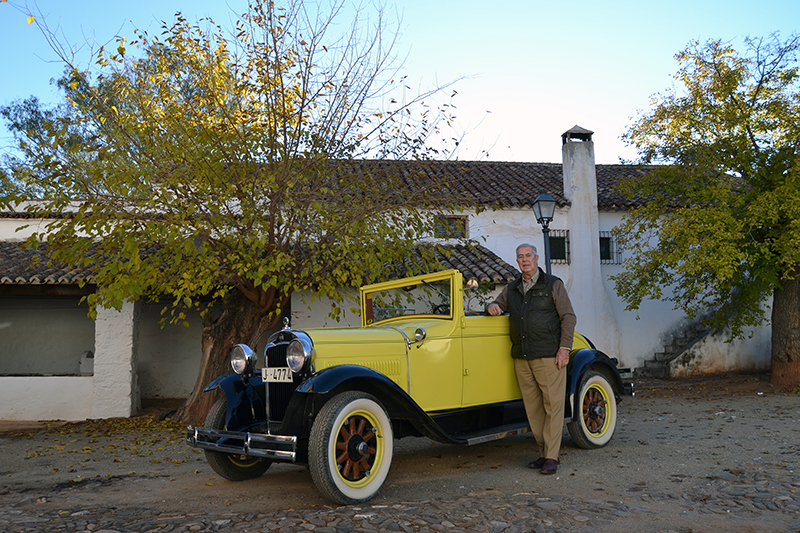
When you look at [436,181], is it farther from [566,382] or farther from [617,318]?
[617,318]

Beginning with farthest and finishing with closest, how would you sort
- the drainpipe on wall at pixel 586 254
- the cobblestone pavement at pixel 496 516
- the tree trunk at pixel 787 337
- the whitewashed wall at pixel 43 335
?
the drainpipe on wall at pixel 586 254
the whitewashed wall at pixel 43 335
the tree trunk at pixel 787 337
the cobblestone pavement at pixel 496 516

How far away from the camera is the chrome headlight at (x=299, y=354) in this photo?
13.9 feet

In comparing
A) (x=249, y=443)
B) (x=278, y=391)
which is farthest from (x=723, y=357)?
(x=249, y=443)

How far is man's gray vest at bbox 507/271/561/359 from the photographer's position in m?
5.05

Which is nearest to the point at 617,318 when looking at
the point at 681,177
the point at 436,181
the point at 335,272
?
the point at 681,177

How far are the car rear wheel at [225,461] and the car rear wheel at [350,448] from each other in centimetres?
111

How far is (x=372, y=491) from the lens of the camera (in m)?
4.10

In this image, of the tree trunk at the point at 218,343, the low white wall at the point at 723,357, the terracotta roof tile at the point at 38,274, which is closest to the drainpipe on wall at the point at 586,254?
the low white wall at the point at 723,357

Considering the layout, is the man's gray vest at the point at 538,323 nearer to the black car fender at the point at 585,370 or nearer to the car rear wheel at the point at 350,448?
the black car fender at the point at 585,370

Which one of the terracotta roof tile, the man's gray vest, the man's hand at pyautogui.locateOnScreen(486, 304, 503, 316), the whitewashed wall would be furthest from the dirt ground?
the whitewashed wall

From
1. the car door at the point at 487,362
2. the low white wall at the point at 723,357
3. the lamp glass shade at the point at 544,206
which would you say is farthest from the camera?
the low white wall at the point at 723,357

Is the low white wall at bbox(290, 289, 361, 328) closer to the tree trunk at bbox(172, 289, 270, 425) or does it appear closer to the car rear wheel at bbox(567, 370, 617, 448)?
the tree trunk at bbox(172, 289, 270, 425)

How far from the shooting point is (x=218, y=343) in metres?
9.27

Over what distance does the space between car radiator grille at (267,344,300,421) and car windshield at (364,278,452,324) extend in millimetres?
1401
